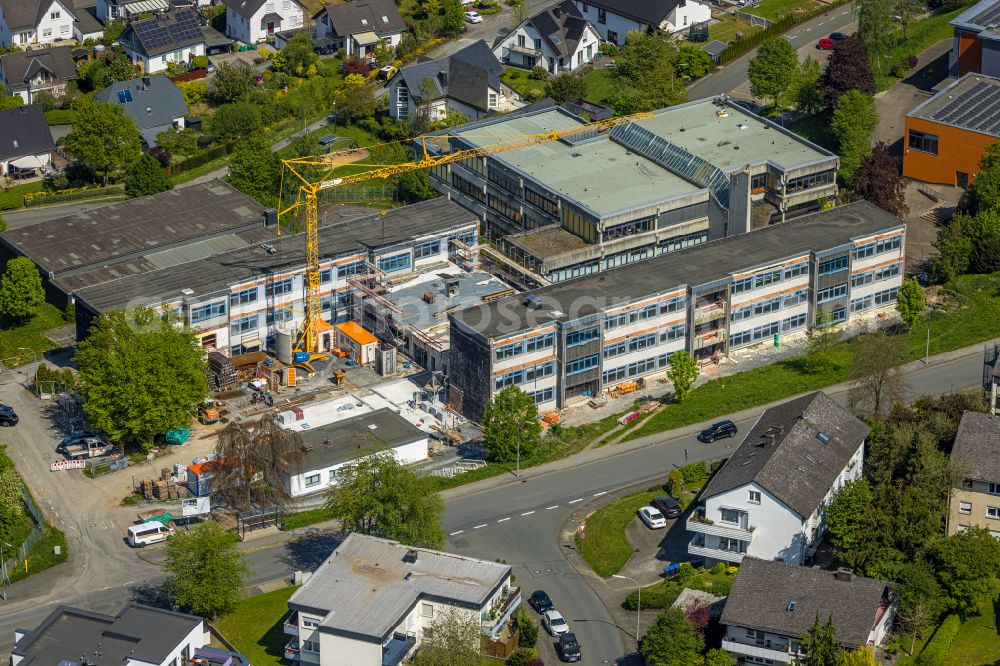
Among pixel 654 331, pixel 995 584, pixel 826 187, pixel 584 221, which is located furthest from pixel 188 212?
pixel 995 584

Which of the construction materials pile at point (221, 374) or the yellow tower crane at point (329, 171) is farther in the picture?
the yellow tower crane at point (329, 171)

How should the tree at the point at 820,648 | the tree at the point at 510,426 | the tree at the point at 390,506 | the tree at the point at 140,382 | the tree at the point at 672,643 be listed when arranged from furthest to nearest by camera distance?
1. the tree at the point at 140,382
2. the tree at the point at 510,426
3. the tree at the point at 390,506
4. the tree at the point at 672,643
5. the tree at the point at 820,648

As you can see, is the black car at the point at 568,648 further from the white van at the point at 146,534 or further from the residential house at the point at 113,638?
the white van at the point at 146,534

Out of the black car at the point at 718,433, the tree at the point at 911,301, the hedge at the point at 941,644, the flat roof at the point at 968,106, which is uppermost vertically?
the flat roof at the point at 968,106

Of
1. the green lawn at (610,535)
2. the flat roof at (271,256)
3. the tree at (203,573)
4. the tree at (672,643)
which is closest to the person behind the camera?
the tree at (672,643)

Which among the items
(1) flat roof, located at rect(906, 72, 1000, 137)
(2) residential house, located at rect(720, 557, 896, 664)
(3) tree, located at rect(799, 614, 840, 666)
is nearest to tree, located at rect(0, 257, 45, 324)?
(2) residential house, located at rect(720, 557, 896, 664)

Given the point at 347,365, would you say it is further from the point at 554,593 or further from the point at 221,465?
the point at 554,593

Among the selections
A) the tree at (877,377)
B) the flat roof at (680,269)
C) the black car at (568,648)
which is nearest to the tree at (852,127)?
the flat roof at (680,269)
